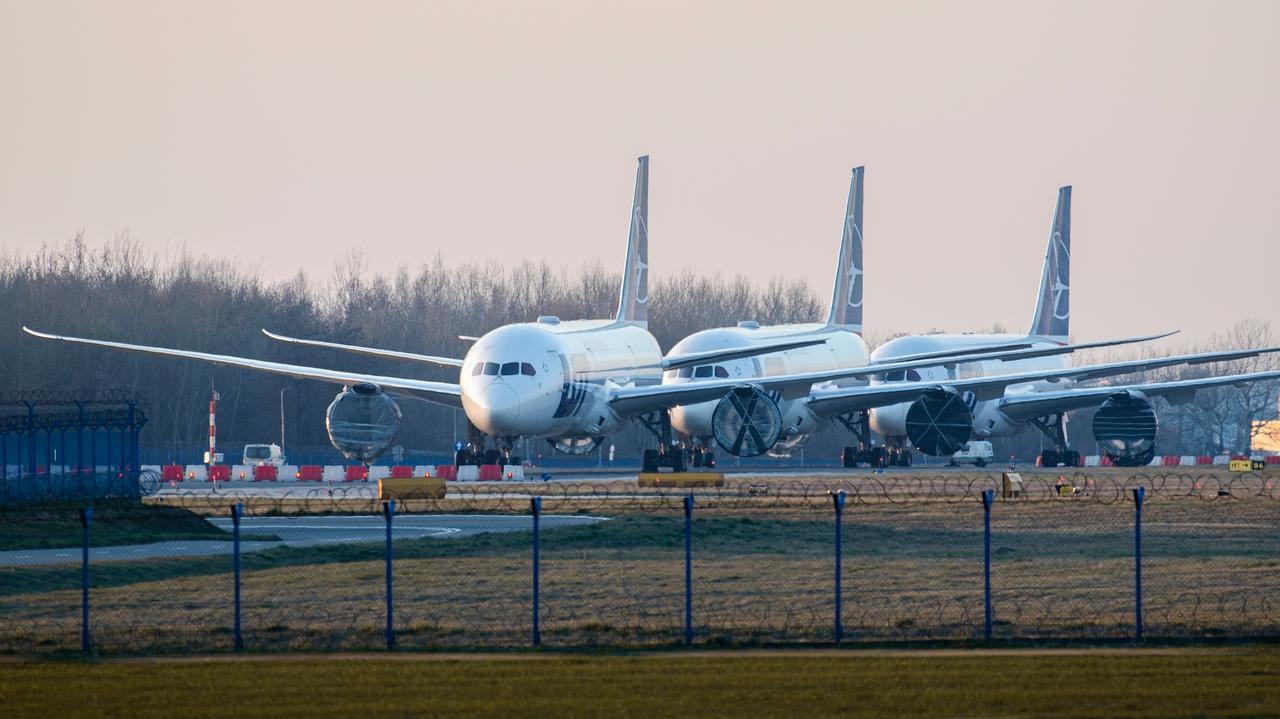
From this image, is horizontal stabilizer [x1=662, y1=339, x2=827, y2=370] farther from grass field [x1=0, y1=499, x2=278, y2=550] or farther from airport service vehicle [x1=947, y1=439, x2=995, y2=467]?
grass field [x1=0, y1=499, x2=278, y2=550]

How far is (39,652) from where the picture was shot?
63.9ft

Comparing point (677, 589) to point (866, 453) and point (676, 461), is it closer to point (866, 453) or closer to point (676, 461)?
point (676, 461)

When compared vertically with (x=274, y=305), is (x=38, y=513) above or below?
below

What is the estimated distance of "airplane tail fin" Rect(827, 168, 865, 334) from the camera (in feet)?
245

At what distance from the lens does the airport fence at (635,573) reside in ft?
66.7

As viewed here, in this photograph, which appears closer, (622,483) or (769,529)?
(769,529)

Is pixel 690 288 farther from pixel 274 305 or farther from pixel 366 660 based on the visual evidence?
pixel 366 660

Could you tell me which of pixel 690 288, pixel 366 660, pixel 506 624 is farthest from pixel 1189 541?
pixel 690 288

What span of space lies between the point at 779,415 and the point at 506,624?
116 feet

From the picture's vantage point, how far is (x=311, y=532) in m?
35.0

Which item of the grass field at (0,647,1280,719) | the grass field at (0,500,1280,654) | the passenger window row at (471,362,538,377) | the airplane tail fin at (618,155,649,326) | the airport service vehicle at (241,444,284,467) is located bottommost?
the grass field at (0,647,1280,719)

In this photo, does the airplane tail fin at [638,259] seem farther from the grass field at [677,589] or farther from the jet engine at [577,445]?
the grass field at [677,589]

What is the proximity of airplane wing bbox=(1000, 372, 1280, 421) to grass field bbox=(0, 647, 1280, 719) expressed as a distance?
4229 cm

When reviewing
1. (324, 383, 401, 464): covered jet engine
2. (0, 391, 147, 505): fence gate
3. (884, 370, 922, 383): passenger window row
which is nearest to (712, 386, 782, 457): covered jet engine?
(324, 383, 401, 464): covered jet engine
